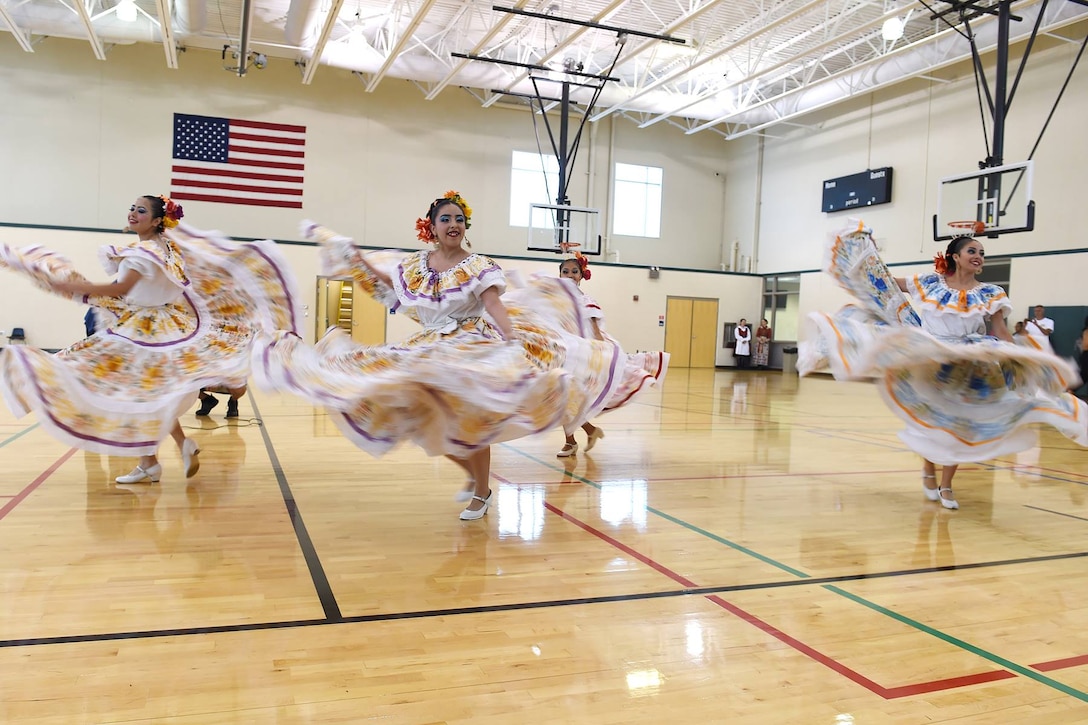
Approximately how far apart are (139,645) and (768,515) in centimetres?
281

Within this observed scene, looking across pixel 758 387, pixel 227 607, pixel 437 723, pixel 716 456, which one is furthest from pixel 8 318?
pixel 437 723

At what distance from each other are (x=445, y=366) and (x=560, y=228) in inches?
515

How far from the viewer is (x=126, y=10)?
1346cm

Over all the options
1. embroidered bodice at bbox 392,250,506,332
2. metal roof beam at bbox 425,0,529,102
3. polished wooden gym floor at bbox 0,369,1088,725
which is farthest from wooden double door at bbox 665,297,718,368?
embroidered bodice at bbox 392,250,506,332

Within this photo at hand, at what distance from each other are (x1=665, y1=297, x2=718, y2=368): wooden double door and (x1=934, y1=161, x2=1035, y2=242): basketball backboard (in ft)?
27.2

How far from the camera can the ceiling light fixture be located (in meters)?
13.3

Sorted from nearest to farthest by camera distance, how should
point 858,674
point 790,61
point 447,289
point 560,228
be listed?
point 858,674
point 447,289
point 790,61
point 560,228

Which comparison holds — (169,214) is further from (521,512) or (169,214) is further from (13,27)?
(13,27)

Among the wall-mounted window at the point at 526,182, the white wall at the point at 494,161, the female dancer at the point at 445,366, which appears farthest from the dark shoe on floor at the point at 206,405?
the wall-mounted window at the point at 526,182

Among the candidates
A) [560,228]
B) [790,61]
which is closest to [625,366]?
[790,61]

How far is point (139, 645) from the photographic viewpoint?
2111 mm

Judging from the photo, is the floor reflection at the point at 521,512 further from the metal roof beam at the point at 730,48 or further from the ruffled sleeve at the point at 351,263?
the metal roof beam at the point at 730,48

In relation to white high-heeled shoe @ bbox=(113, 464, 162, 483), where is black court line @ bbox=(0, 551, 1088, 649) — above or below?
below

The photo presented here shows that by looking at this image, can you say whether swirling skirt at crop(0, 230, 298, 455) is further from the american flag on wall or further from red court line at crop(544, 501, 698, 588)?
the american flag on wall
